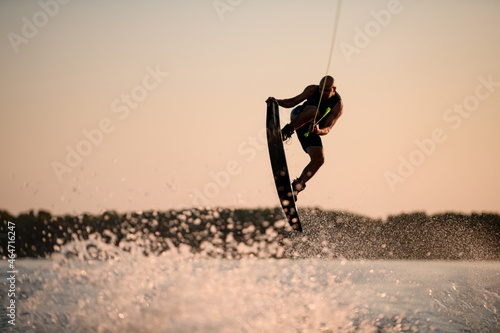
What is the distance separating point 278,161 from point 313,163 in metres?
0.57

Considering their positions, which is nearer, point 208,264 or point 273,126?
point 273,126

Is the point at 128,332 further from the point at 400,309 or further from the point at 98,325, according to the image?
the point at 400,309

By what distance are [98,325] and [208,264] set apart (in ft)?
9.41

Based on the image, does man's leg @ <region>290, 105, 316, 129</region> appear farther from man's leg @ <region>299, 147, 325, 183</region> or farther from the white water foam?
the white water foam

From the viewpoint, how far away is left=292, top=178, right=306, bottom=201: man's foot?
9047 mm

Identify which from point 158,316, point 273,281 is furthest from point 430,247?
point 158,316

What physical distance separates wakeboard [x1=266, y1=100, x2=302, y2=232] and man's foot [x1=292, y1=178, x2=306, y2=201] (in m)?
0.06

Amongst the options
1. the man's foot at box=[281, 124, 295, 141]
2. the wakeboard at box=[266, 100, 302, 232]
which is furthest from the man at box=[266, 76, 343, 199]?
the wakeboard at box=[266, 100, 302, 232]

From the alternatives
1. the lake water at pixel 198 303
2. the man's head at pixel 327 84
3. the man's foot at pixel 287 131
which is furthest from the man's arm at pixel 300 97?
the lake water at pixel 198 303

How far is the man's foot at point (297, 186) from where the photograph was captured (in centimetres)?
905

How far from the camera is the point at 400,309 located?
10586 millimetres

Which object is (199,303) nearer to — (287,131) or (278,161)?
(278,161)

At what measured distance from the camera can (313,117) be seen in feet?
29.6

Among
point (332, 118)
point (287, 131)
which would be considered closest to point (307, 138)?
point (287, 131)
